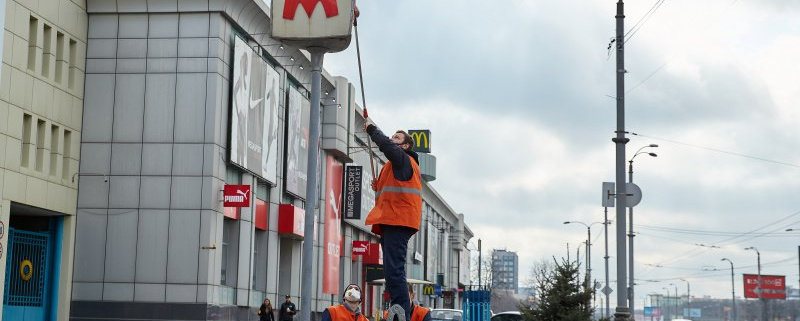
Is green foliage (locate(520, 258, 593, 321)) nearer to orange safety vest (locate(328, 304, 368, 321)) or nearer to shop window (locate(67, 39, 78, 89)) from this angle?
orange safety vest (locate(328, 304, 368, 321))

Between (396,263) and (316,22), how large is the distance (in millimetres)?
2456

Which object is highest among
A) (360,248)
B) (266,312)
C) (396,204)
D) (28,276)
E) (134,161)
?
(134,161)

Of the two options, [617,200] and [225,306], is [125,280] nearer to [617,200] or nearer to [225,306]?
[225,306]

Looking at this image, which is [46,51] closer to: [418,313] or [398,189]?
[398,189]

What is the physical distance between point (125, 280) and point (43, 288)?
95.0 inches

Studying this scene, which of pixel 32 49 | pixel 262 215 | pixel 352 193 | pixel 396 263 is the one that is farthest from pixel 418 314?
pixel 352 193

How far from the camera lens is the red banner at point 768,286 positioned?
13788 centimetres

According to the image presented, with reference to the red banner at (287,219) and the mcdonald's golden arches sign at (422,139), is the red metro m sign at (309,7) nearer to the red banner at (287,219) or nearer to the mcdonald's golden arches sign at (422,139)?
the red banner at (287,219)

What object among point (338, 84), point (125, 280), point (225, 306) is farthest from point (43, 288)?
point (338, 84)

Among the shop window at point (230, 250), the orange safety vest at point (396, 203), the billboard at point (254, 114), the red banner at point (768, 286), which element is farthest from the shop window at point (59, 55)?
the red banner at point (768, 286)

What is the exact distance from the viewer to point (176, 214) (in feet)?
117

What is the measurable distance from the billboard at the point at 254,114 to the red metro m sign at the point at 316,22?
86.3 feet

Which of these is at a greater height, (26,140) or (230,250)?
(26,140)

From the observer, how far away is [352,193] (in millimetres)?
54719
